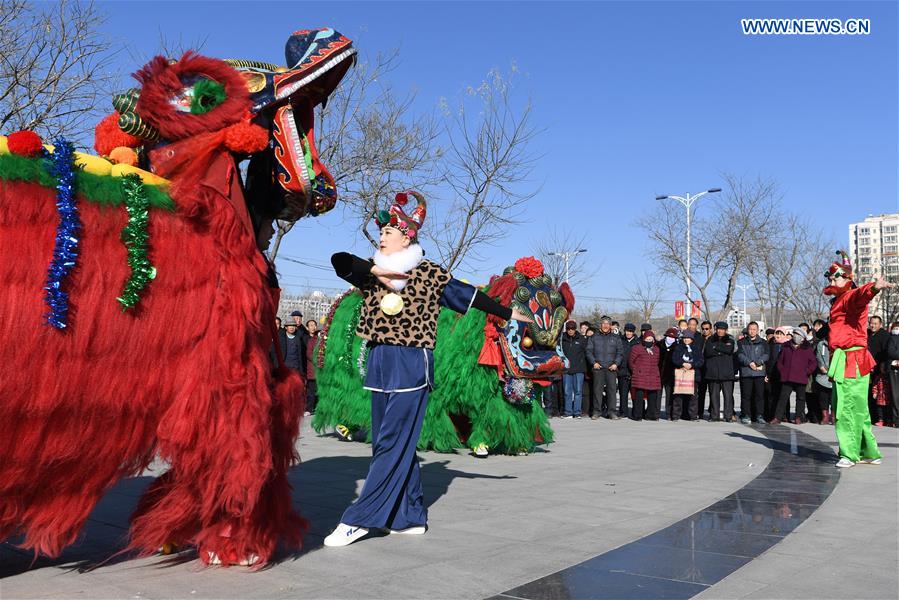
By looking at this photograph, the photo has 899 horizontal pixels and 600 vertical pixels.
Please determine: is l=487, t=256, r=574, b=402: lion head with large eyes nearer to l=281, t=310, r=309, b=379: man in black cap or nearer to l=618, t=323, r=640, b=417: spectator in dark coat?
l=281, t=310, r=309, b=379: man in black cap

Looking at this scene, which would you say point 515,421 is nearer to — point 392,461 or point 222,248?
point 392,461

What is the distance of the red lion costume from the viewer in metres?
3.28

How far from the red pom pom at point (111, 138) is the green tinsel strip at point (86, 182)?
51 cm

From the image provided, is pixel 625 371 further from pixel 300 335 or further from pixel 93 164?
pixel 93 164

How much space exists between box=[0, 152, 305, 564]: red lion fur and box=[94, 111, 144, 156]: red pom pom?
1.52 feet

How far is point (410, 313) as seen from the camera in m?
4.82

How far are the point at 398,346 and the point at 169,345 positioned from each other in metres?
1.50

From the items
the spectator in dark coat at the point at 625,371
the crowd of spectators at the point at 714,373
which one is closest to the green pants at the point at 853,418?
the crowd of spectators at the point at 714,373

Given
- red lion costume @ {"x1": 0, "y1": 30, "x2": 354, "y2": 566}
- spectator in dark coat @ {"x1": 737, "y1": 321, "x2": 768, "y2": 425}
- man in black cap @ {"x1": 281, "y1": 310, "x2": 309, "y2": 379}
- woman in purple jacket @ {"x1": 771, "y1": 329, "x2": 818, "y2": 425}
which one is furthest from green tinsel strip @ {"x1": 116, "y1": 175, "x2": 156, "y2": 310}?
woman in purple jacket @ {"x1": 771, "y1": 329, "x2": 818, "y2": 425}

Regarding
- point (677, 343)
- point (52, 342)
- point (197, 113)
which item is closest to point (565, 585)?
point (52, 342)

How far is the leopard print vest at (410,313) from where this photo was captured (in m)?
4.80

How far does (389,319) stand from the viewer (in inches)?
190

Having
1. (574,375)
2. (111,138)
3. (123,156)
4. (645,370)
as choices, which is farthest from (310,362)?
(123,156)

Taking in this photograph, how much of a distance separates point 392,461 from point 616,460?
14.3 ft
